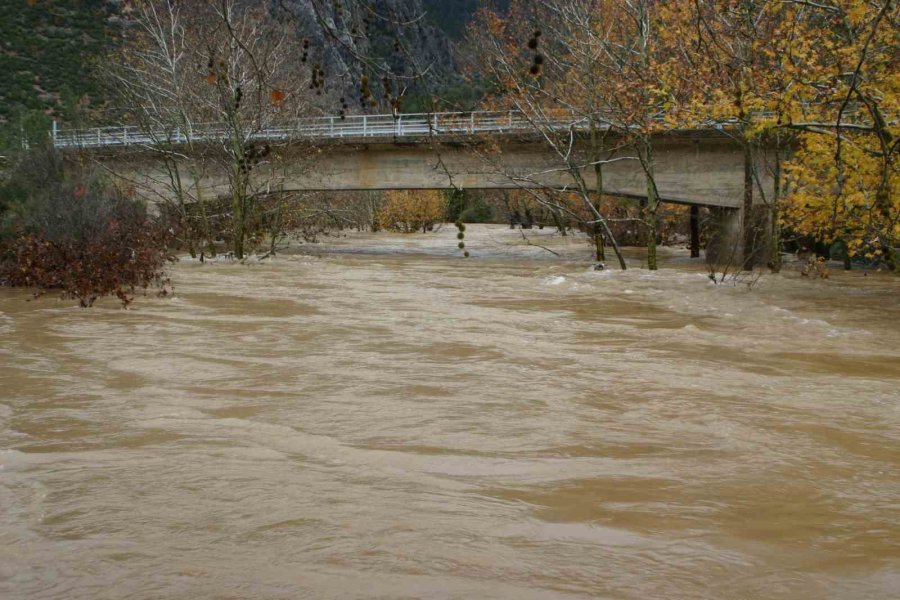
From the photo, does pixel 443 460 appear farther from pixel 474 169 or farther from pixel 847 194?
pixel 474 169

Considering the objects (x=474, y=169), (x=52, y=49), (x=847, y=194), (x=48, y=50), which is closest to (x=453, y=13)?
(x=52, y=49)

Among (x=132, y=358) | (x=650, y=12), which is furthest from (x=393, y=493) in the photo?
(x=650, y=12)

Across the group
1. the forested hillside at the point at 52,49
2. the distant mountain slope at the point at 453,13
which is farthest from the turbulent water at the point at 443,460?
the distant mountain slope at the point at 453,13

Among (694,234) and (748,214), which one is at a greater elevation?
(748,214)

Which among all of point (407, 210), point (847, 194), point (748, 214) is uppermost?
point (407, 210)

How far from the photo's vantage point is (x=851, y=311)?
16.2 metres

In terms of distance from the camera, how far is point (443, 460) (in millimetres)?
6402

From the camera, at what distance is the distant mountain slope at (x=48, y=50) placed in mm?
62531

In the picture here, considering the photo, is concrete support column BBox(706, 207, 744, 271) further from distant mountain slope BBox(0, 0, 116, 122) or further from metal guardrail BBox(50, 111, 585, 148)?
distant mountain slope BBox(0, 0, 116, 122)

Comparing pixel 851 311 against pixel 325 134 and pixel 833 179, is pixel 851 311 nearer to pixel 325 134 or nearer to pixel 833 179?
pixel 833 179

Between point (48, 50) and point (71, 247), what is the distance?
57.9 meters

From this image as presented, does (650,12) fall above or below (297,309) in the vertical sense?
above

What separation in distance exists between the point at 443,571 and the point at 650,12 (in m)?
22.7

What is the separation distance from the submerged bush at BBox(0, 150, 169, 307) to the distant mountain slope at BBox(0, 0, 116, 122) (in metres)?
45.5
